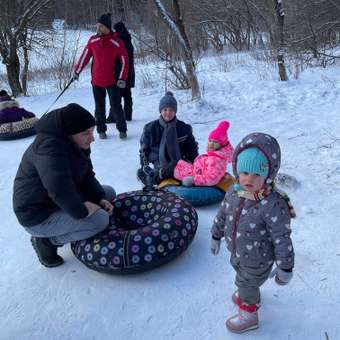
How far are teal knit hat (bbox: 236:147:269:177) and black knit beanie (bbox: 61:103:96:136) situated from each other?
1156mm

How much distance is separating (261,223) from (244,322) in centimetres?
59

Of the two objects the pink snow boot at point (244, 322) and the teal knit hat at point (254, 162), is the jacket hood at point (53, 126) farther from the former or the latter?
the pink snow boot at point (244, 322)

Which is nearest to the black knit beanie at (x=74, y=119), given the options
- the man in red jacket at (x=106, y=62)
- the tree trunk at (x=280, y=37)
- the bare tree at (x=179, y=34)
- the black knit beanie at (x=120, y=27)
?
the man in red jacket at (x=106, y=62)

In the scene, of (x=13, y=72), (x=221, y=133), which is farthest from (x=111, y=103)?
(x=13, y=72)

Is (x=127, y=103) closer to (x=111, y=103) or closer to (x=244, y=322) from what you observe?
(x=111, y=103)

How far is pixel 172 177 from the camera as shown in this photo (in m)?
3.66

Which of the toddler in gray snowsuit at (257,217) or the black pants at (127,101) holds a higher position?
the black pants at (127,101)

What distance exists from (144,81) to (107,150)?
12.8ft

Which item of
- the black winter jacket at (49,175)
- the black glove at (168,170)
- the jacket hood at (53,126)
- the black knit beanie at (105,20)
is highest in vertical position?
the black knit beanie at (105,20)

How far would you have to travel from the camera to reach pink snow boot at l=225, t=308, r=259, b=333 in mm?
2074

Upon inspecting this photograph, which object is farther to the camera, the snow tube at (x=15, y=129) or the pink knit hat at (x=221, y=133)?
the snow tube at (x=15, y=129)

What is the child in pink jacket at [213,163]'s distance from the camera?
339 centimetres

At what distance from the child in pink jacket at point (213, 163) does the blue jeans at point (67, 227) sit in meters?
1.00

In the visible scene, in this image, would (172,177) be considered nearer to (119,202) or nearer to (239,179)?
(119,202)
